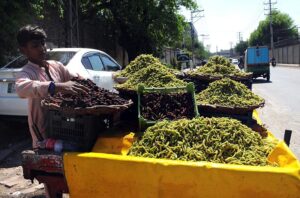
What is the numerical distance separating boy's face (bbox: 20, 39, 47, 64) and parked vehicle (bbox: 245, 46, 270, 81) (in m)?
24.9

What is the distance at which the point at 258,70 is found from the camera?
27.5 metres

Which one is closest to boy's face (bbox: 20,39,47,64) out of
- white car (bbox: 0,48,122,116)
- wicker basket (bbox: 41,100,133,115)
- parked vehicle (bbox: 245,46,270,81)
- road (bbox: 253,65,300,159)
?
wicker basket (bbox: 41,100,133,115)

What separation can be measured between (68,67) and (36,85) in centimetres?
477

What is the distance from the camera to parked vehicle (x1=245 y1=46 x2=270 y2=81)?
27.3 metres

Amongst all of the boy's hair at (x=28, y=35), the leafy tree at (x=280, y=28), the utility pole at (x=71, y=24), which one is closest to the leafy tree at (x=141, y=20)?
the utility pole at (x=71, y=24)

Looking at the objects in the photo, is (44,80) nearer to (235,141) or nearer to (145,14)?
(235,141)

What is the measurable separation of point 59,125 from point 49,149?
0.23m

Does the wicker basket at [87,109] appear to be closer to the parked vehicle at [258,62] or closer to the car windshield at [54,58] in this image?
the car windshield at [54,58]

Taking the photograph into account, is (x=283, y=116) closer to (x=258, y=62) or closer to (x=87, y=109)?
(x=87, y=109)

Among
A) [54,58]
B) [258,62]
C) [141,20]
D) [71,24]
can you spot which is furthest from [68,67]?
[258,62]

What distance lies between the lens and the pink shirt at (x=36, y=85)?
3.24 meters

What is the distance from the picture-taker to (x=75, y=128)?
3.46m

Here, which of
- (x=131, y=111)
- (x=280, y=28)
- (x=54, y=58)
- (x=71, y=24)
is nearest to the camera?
(x=131, y=111)

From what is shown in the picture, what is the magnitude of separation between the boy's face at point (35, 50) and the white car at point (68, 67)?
3.31 m
